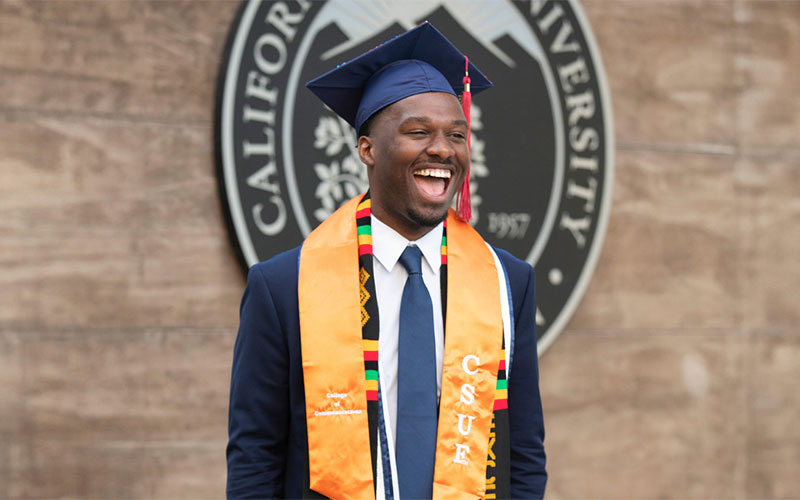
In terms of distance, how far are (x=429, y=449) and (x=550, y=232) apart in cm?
260

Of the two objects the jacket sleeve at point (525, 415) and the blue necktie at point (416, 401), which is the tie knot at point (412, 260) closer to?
the blue necktie at point (416, 401)

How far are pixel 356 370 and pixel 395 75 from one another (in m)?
0.63

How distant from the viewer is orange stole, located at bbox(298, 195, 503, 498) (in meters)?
1.96

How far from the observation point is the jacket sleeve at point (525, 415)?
2092 millimetres

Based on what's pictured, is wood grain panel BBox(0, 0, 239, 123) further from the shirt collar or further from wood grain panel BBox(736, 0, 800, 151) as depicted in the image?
wood grain panel BBox(736, 0, 800, 151)

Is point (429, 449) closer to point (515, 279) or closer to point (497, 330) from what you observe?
point (497, 330)

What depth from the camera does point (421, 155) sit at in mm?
1998

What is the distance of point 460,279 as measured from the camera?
2.10 metres

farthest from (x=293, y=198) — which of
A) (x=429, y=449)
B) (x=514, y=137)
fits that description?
(x=429, y=449)

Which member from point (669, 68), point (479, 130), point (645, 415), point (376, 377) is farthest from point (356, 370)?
point (669, 68)

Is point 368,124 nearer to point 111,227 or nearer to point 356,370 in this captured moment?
point 356,370

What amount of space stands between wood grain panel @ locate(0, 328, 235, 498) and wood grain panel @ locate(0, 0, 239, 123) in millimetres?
869

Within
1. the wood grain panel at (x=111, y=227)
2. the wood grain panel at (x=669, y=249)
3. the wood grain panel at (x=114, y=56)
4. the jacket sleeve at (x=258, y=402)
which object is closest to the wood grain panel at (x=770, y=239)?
the wood grain panel at (x=669, y=249)

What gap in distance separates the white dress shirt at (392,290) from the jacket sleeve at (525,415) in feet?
0.62
